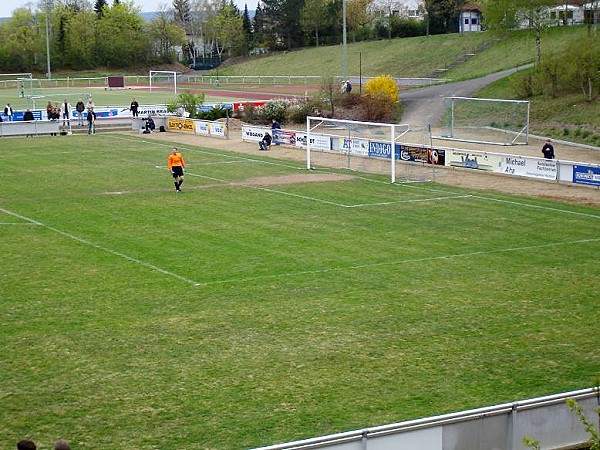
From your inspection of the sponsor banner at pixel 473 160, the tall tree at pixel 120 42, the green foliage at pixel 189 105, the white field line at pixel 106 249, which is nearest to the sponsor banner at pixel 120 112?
the green foliage at pixel 189 105

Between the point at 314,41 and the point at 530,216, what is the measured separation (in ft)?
332

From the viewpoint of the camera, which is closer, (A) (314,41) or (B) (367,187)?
(B) (367,187)

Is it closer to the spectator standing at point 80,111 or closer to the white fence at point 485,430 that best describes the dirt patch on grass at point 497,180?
the spectator standing at point 80,111

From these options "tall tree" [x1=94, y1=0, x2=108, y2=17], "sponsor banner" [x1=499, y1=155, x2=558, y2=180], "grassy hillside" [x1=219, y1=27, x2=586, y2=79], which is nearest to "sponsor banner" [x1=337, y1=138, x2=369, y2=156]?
"sponsor banner" [x1=499, y1=155, x2=558, y2=180]

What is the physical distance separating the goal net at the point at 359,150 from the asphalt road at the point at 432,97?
12.4 meters

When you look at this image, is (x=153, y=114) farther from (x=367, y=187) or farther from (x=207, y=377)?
(x=207, y=377)

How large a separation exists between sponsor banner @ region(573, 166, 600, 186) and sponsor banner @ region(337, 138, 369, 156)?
11.5m

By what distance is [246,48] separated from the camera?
13175 cm

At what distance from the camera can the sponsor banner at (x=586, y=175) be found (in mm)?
35188

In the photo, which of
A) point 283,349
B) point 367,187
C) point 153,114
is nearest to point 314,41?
point 153,114

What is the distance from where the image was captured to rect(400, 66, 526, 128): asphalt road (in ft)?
204

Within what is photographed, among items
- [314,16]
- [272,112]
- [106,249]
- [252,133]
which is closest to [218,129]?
[252,133]

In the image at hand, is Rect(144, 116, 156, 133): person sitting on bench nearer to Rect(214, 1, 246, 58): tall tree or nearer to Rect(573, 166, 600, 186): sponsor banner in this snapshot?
Rect(573, 166, 600, 186): sponsor banner

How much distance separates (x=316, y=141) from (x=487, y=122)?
1067 centimetres
